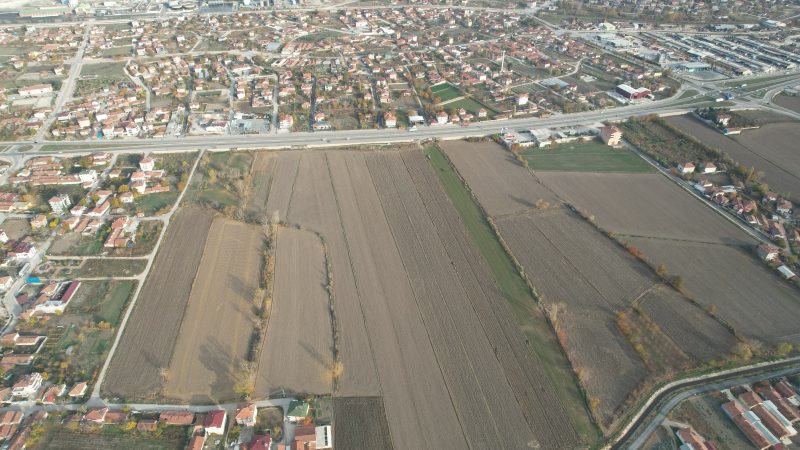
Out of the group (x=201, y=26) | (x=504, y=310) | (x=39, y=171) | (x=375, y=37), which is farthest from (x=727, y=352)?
(x=201, y=26)

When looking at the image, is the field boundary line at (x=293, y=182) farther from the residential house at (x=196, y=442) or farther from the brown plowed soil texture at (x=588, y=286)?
the residential house at (x=196, y=442)

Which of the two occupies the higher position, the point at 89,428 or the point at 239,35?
the point at 239,35

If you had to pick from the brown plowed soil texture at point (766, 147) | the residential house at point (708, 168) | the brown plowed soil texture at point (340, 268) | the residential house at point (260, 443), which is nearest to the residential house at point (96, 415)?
the residential house at point (260, 443)

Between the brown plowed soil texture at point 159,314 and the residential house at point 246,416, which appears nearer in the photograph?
the residential house at point 246,416

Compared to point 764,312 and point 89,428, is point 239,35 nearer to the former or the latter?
point 89,428

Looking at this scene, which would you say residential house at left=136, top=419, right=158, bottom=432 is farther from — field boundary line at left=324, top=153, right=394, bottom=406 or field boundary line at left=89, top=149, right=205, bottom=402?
field boundary line at left=324, top=153, right=394, bottom=406

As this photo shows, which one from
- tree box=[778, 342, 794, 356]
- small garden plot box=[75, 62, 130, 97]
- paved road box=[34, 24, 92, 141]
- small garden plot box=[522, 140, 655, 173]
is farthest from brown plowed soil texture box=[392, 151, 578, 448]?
small garden plot box=[75, 62, 130, 97]

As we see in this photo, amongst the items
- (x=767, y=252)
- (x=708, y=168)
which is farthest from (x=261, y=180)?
(x=708, y=168)
